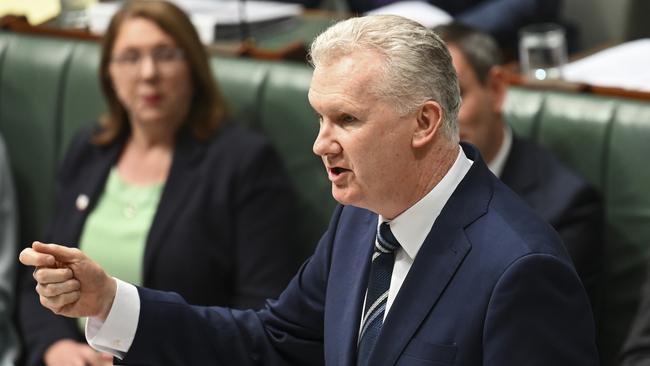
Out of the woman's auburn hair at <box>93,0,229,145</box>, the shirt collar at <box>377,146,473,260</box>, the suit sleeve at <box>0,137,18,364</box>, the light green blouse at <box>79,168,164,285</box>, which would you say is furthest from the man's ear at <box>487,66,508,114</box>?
the suit sleeve at <box>0,137,18,364</box>

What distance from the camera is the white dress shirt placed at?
1.64 metres

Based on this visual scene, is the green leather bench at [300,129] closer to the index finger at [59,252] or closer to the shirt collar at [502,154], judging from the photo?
the shirt collar at [502,154]

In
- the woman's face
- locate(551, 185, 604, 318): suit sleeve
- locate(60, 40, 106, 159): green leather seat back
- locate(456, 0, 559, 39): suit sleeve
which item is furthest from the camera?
locate(456, 0, 559, 39): suit sleeve

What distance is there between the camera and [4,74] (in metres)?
3.25

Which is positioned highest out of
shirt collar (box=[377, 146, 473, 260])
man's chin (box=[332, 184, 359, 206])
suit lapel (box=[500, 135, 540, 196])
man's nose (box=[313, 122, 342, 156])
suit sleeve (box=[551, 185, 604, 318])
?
man's nose (box=[313, 122, 342, 156])

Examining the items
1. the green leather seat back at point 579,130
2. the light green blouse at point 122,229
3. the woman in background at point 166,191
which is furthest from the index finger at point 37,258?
the green leather seat back at point 579,130

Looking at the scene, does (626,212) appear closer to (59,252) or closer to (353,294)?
(353,294)

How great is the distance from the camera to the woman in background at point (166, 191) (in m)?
2.70

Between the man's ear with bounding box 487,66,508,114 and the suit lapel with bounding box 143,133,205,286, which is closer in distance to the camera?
the man's ear with bounding box 487,66,508,114

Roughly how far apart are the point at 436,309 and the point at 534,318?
0.49 feet

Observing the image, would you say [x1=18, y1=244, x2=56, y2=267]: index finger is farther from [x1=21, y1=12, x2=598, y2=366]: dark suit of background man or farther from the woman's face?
the woman's face

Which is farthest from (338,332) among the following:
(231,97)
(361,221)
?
(231,97)

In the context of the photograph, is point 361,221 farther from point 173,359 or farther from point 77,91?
point 77,91

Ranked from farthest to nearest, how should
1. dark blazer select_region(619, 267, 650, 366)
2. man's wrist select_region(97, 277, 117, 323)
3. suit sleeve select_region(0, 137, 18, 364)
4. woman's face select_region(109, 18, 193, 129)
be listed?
suit sleeve select_region(0, 137, 18, 364)
woman's face select_region(109, 18, 193, 129)
dark blazer select_region(619, 267, 650, 366)
man's wrist select_region(97, 277, 117, 323)
